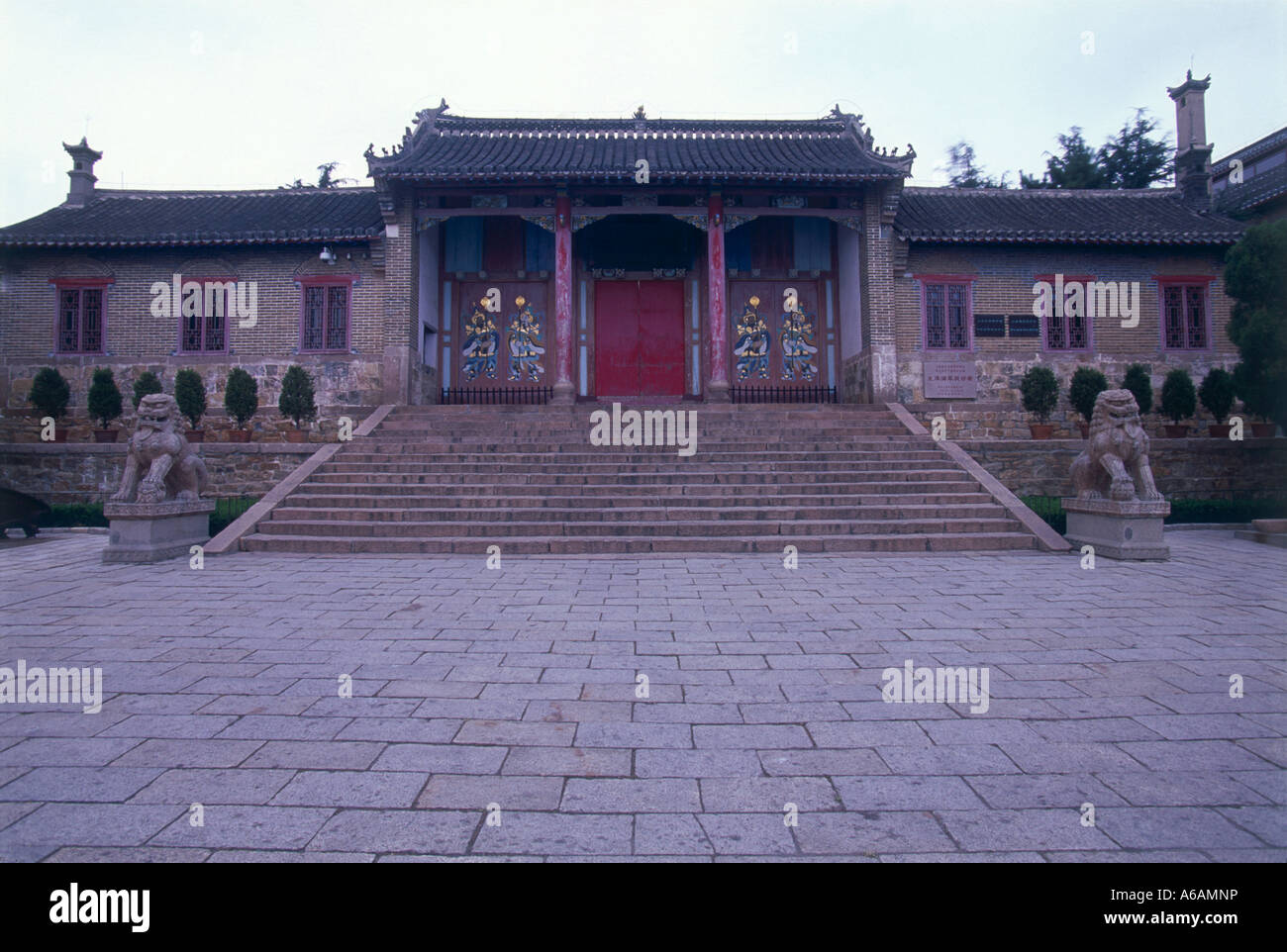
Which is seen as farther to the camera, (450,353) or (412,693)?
(450,353)

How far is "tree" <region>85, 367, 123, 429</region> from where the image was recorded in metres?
14.2

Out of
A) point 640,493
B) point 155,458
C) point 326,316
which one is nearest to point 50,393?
point 326,316

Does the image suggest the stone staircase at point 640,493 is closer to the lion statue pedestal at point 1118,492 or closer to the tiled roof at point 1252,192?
the lion statue pedestal at point 1118,492

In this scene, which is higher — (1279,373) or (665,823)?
(1279,373)

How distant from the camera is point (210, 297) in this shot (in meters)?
16.1

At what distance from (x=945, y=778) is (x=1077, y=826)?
Result: 0.47m

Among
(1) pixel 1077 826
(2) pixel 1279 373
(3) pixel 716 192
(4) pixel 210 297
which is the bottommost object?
(1) pixel 1077 826

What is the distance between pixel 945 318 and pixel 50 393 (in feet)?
62.8

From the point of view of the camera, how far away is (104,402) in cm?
1419

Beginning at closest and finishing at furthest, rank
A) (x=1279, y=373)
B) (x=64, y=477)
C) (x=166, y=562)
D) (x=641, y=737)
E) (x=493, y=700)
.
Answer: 1. (x=641, y=737)
2. (x=493, y=700)
3. (x=166, y=562)
4. (x=1279, y=373)
5. (x=64, y=477)

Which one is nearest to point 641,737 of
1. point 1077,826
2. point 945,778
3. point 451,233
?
point 945,778

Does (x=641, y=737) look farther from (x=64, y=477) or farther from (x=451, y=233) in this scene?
(x=451, y=233)

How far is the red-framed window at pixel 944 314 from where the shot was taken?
16.1m

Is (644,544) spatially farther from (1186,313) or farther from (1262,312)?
(1186,313)
